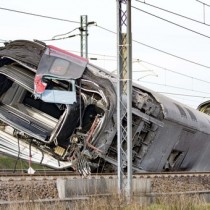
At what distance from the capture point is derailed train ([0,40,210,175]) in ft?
48.8

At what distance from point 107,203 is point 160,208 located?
1.15 m

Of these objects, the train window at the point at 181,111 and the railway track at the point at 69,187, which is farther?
the train window at the point at 181,111

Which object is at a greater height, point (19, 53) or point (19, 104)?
point (19, 53)

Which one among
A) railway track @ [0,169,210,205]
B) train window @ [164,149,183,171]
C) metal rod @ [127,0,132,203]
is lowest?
railway track @ [0,169,210,205]

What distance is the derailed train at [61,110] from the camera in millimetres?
14859

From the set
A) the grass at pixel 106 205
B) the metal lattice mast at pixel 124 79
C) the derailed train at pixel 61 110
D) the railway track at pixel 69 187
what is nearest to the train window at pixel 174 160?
the derailed train at pixel 61 110

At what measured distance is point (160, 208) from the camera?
9.08 meters

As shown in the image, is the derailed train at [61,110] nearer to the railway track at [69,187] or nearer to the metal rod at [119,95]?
the railway track at [69,187]

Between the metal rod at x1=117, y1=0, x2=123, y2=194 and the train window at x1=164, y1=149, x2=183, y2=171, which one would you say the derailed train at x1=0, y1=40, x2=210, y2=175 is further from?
the metal rod at x1=117, y1=0, x2=123, y2=194

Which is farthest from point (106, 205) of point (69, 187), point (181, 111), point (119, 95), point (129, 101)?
point (181, 111)

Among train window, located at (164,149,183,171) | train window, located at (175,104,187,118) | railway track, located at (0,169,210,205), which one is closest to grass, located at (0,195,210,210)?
railway track, located at (0,169,210,205)

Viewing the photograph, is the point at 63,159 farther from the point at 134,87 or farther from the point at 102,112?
the point at 134,87

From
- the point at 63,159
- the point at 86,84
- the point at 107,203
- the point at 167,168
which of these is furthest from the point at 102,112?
the point at 107,203

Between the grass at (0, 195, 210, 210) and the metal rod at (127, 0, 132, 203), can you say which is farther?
the metal rod at (127, 0, 132, 203)
